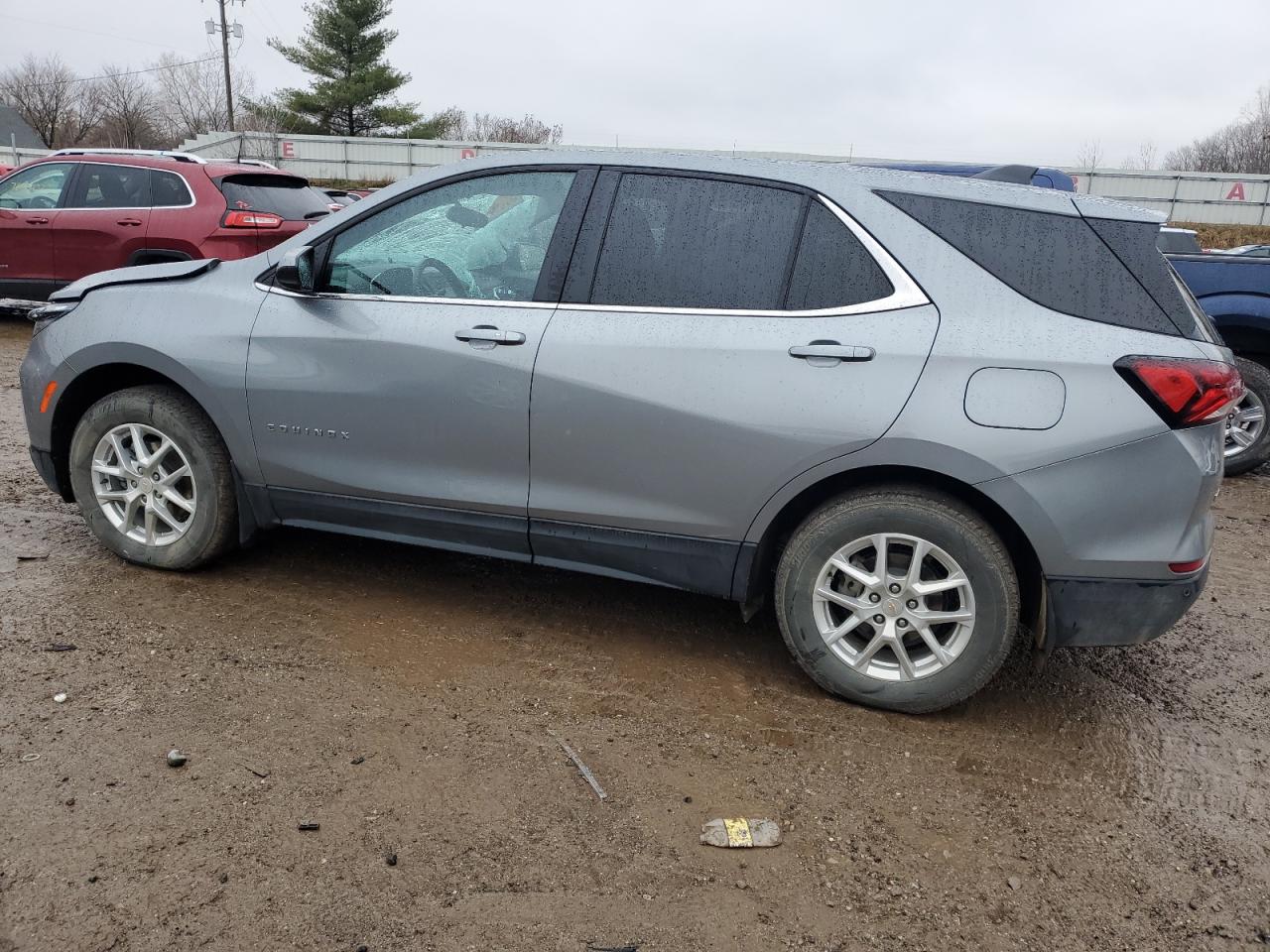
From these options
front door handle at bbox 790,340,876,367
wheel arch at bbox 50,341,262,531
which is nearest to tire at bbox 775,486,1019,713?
front door handle at bbox 790,340,876,367

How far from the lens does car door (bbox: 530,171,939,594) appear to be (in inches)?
124

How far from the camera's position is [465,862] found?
254 centimetres

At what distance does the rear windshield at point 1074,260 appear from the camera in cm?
304

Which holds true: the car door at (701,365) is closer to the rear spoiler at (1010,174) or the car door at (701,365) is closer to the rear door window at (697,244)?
the rear door window at (697,244)

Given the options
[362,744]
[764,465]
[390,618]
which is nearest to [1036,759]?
[764,465]

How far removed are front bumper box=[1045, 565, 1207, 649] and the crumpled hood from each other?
11.1ft

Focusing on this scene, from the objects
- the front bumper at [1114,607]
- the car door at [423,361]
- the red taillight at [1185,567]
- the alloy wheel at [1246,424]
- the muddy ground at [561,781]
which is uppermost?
the car door at [423,361]

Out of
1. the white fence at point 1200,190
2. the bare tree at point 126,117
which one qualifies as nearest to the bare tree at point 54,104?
the bare tree at point 126,117

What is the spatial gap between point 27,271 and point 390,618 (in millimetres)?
8587

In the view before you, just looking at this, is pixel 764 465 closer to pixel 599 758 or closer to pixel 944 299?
pixel 944 299

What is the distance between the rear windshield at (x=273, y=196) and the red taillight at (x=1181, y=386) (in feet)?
28.1

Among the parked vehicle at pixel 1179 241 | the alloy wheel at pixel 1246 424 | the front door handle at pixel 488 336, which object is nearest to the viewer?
the front door handle at pixel 488 336

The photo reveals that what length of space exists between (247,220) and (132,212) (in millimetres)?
1295

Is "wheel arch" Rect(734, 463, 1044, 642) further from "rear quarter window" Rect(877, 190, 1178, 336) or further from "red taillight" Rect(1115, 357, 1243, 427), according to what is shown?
"rear quarter window" Rect(877, 190, 1178, 336)
